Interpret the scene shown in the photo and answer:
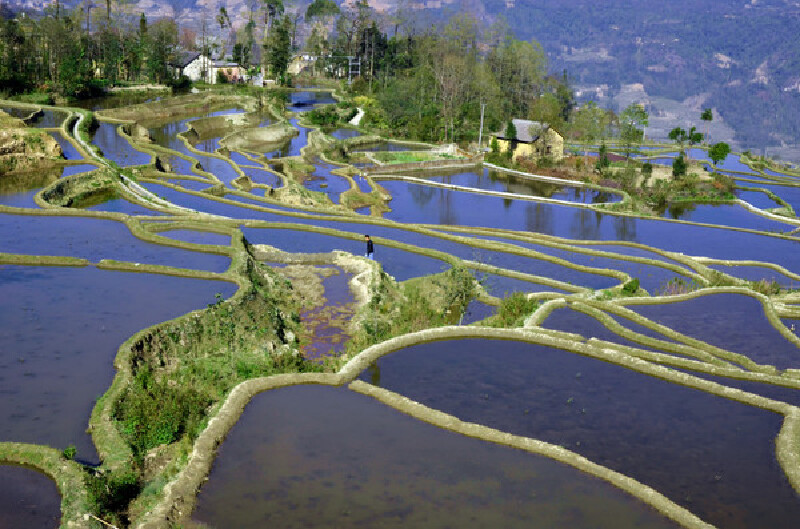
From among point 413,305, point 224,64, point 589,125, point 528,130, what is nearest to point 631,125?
point 589,125

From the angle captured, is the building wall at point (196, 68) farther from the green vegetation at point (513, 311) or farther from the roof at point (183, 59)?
the green vegetation at point (513, 311)

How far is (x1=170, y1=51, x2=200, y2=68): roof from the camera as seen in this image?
13638cm

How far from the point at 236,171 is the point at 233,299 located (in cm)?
3948

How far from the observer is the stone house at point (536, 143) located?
84438mm

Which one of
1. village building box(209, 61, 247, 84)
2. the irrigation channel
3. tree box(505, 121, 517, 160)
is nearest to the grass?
tree box(505, 121, 517, 160)

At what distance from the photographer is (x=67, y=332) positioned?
73.1 ft

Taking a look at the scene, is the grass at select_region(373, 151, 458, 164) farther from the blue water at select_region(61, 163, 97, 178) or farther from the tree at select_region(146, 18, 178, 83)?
the tree at select_region(146, 18, 178, 83)

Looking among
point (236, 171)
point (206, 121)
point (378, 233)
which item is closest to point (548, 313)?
A: point (378, 233)

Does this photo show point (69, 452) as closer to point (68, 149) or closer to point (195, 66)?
point (68, 149)

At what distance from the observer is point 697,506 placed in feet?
52.6

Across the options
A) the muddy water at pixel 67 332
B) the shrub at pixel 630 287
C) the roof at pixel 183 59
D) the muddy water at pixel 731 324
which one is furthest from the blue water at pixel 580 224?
the roof at pixel 183 59

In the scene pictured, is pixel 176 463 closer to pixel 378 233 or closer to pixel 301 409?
pixel 301 409

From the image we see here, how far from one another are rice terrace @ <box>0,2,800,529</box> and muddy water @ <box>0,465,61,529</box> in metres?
0.05

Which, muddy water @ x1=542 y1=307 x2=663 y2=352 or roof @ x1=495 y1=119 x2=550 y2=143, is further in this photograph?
roof @ x1=495 y1=119 x2=550 y2=143
